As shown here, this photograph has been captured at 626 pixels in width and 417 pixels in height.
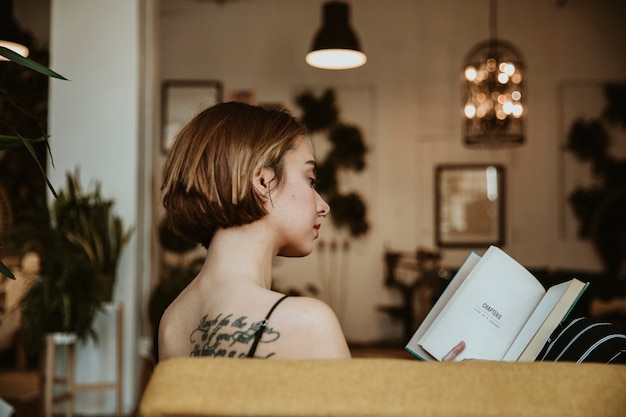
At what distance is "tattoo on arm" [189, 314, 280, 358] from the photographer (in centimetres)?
115

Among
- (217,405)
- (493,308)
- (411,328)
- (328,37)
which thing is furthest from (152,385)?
(411,328)

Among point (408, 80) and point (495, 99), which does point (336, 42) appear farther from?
point (408, 80)

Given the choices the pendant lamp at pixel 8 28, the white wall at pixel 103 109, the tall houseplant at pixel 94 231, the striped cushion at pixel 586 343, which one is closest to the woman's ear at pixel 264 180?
the striped cushion at pixel 586 343

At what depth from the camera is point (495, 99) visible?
210 inches

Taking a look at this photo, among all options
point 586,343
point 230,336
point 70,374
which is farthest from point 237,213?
point 70,374

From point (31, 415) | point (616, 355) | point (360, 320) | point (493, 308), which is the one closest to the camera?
point (616, 355)

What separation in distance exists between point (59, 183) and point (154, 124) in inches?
43.3

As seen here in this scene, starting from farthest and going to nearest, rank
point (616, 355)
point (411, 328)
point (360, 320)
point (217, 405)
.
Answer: point (360, 320) < point (411, 328) < point (616, 355) < point (217, 405)

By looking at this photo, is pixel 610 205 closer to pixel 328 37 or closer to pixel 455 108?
pixel 455 108

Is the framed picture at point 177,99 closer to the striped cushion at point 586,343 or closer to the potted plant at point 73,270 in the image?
the potted plant at point 73,270

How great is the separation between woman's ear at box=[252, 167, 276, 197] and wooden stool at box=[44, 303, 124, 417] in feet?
10.3

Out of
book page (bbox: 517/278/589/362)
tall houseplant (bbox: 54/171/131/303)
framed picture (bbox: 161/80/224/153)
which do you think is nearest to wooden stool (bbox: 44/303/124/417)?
tall houseplant (bbox: 54/171/131/303)

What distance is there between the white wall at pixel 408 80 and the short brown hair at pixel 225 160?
6.83m

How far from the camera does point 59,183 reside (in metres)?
4.64
